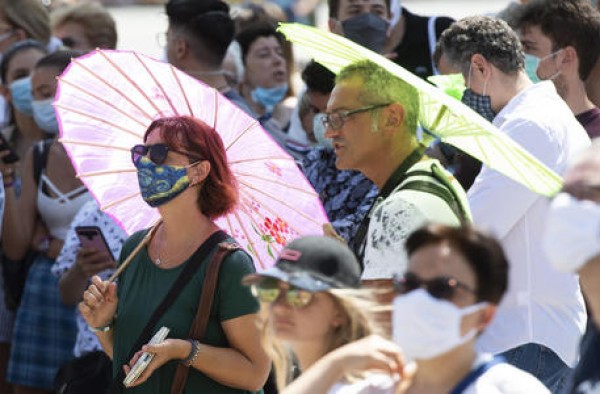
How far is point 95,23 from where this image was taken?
8992 mm

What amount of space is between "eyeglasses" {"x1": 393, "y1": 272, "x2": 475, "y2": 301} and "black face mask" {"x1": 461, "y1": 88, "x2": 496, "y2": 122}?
2.39 metres

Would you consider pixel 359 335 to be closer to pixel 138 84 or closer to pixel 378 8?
pixel 138 84

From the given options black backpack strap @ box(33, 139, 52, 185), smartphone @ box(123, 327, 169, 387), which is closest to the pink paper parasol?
smartphone @ box(123, 327, 169, 387)

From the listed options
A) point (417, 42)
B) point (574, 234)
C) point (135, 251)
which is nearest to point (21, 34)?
point (417, 42)

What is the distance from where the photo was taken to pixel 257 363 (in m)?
5.00

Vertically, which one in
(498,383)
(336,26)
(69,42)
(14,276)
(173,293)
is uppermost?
(498,383)

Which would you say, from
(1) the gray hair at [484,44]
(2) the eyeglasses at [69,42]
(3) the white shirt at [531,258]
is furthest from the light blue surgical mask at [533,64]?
(2) the eyeglasses at [69,42]

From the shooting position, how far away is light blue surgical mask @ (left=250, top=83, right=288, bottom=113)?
30.5 feet

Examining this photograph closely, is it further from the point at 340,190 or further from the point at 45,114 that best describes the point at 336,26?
the point at 340,190

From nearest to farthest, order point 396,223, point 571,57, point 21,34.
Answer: point 396,223, point 571,57, point 21,34

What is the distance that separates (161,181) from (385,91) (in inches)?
34.2

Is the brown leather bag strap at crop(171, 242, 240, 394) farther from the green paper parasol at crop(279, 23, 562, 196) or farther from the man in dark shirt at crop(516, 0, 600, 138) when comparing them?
the man in dark shirt at crop(516, 0, 600, 138)

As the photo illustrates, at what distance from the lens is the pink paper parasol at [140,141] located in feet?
17.6

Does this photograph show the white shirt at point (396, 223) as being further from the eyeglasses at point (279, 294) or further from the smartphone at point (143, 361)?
the smartphone at point (143, 361)
